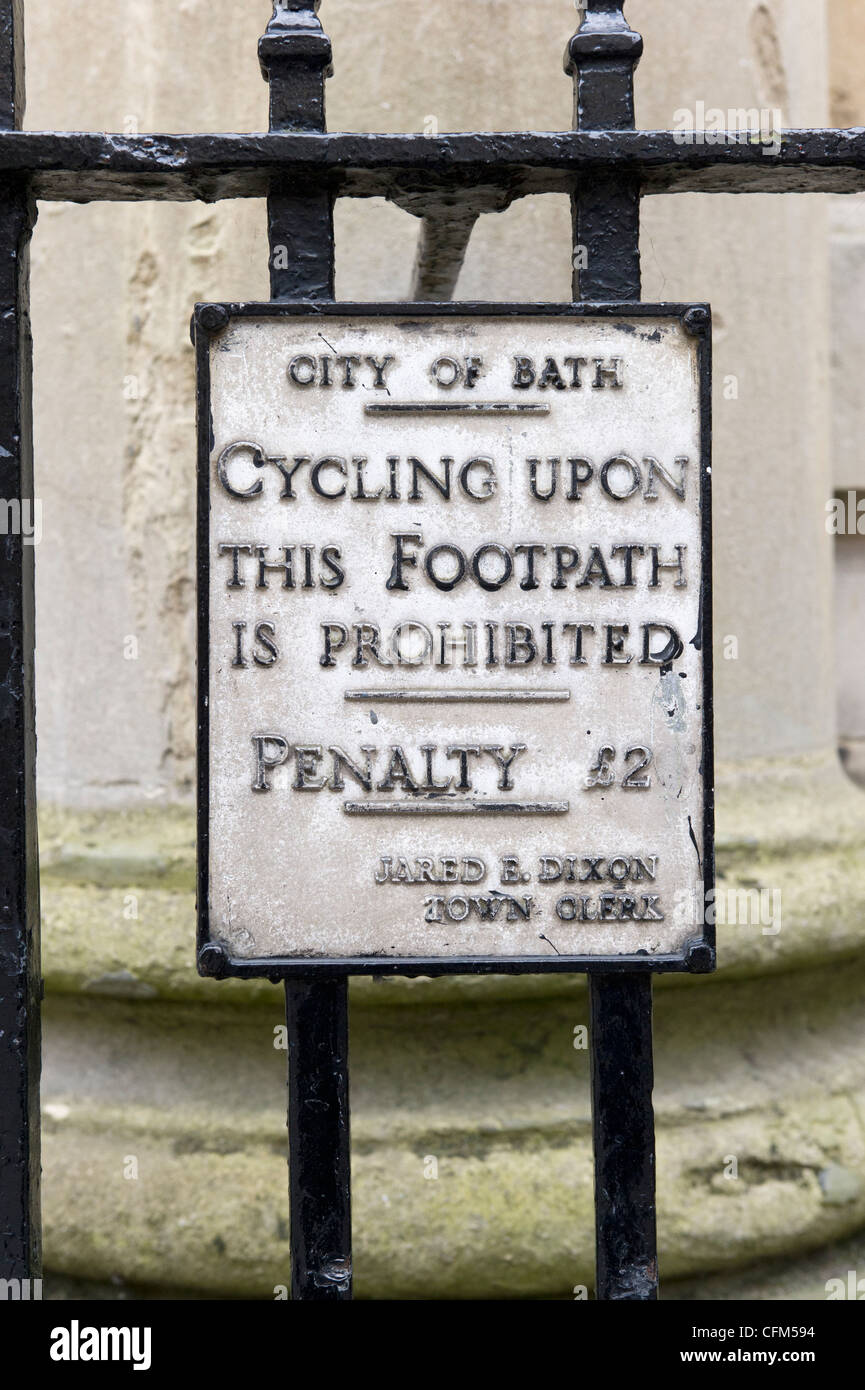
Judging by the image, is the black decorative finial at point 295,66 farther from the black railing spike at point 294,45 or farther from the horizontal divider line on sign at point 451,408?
the horizontal divider line on sign at point 451,408

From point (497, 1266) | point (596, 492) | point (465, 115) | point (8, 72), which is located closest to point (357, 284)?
point (465, 115)

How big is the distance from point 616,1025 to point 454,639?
38 cm

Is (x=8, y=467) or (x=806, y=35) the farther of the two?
(x=806, y=35)

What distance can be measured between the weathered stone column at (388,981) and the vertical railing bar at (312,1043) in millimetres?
680

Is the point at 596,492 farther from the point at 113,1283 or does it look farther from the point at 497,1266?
the point at 113,1283

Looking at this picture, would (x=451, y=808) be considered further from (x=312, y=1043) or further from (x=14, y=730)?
(x=14, y=730)

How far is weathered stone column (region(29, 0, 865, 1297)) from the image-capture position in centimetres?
164

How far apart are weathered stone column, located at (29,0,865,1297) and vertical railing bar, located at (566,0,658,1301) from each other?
2.22ft

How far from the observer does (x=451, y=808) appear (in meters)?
0.98

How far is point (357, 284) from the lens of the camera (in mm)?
1760

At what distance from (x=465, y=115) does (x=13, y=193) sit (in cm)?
98
